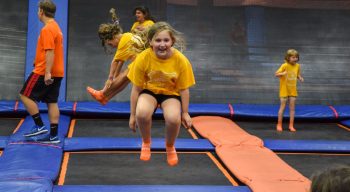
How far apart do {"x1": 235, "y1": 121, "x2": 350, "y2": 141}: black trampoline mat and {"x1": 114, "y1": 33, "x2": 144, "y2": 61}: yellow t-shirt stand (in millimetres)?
2080

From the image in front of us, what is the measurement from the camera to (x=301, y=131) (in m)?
5.62

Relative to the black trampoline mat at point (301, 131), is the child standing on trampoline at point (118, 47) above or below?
above

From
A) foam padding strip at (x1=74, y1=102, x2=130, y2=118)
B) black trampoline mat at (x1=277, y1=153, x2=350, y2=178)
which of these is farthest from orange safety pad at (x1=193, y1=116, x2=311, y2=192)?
foam padding strip at (x1=74, y1=102, x2=130, y2=118)

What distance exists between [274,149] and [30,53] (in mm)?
3327

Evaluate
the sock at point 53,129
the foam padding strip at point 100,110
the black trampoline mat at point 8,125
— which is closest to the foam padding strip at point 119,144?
the sock at point 53,129

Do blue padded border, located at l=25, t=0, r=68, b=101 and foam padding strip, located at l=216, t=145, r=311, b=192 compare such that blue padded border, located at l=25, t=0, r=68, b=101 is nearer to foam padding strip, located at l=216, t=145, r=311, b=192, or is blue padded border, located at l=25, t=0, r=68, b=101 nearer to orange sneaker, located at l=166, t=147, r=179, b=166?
foam padding strip, located at l=216, t=145, r=311, b=192

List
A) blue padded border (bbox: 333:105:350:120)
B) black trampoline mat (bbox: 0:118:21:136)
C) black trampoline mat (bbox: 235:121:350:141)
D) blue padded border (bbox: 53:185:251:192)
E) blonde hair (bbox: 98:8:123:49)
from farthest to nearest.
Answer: blue padded border (bbox: 333:105:350:120)
black trampoline mat (bbox: 235:121:350:141)
black trampoline mat (bbox: 0:118:21:136)
blonde hair (bbox: 98:8:123:49)
blue padded border (bbox: 53:185:251:192)

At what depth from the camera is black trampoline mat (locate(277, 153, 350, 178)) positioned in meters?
3.94

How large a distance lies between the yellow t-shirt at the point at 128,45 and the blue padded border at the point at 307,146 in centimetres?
167

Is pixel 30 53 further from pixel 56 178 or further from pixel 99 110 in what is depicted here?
pixel 56 178

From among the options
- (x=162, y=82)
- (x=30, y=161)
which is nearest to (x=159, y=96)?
(x=162, y=82)

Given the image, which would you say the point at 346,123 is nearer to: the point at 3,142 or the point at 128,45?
the point at 128,45

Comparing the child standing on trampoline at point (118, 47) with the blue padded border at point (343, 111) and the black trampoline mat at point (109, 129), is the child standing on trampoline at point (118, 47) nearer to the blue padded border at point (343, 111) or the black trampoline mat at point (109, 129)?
the black trampoline mat at point (109, 129)

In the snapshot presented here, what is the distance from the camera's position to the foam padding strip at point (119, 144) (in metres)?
4.40
